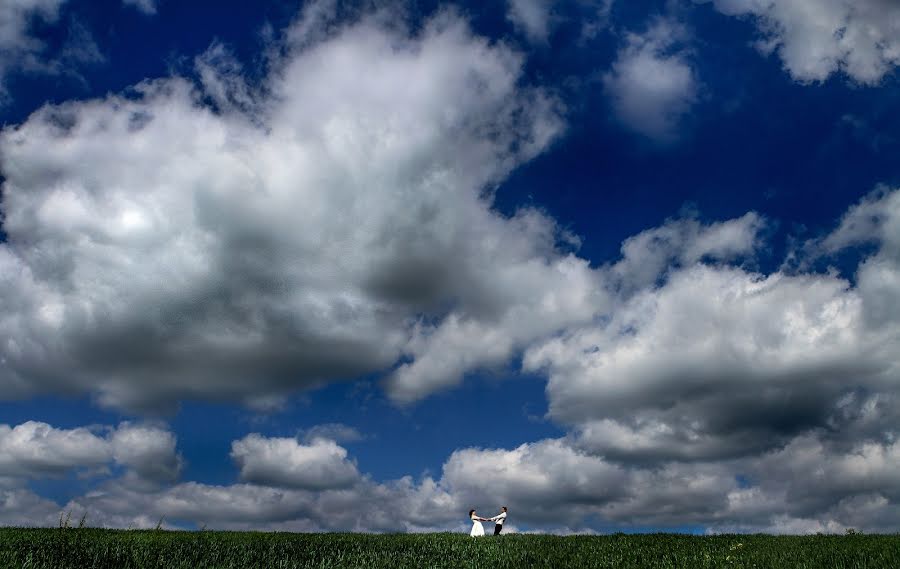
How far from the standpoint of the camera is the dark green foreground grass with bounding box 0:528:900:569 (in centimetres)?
1992

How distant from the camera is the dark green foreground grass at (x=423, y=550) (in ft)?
65.4

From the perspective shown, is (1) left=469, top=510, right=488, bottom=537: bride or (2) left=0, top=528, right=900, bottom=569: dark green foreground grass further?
(1) left=469, top=510, right=488, bottom=537: bride

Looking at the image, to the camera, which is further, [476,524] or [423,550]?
[476,524]

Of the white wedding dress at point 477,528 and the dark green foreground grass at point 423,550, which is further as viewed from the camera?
the white wedding dress at point 477,528

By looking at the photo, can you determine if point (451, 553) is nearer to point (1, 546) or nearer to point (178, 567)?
point (178, 567)

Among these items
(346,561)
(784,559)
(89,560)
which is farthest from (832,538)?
(89,560)

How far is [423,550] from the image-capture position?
24.3m

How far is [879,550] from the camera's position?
21.8m

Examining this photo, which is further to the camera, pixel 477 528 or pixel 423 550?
pixel 477 528

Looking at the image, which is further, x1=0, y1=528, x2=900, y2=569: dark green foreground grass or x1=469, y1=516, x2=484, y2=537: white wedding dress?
x1=469, y1=516, x2=484, y2=537: white wedding dress

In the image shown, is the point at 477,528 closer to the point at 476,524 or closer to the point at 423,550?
the point at 476,524

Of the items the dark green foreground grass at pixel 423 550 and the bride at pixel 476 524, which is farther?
the bride at pixel 476 524

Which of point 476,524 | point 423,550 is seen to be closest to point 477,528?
point 476,524

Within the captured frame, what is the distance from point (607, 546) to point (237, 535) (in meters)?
14.6
